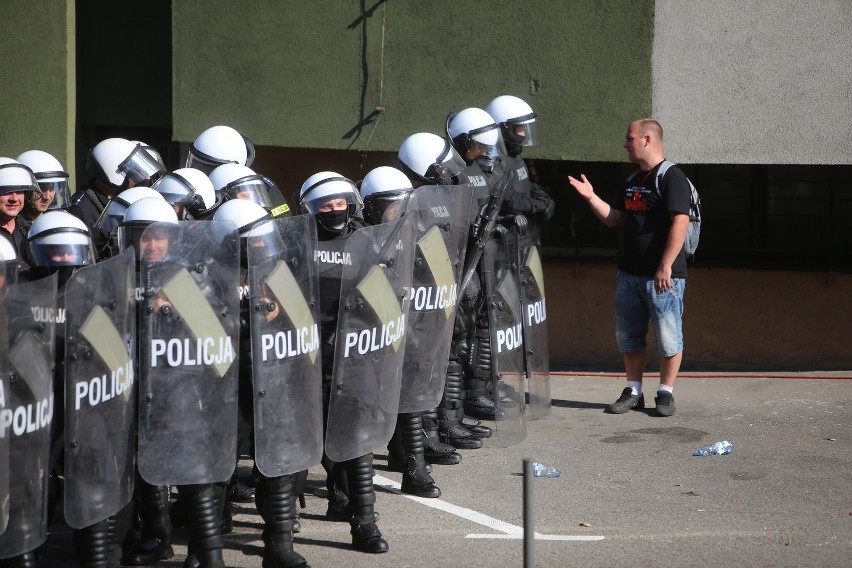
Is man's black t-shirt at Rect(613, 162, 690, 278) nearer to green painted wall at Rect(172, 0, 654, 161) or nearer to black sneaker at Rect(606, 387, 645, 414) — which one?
black sneaker at Rect(606, 387, 645, 414)

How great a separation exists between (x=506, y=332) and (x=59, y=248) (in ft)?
9.89

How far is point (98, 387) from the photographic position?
440 centimetres

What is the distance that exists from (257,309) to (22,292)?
0.98 meters

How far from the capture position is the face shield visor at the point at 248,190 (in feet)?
21.2

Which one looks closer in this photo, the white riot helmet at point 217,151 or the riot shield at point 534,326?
the riot shield at point 534,326

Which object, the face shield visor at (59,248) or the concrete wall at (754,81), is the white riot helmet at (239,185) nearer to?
the face shield visor at (59,248)

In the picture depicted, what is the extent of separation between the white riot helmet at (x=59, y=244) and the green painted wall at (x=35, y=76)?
17.3 ft

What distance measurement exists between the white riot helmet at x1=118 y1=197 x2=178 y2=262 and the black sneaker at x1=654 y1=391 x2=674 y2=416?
4.19 metres

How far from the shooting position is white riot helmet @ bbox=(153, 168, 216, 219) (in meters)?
6.01

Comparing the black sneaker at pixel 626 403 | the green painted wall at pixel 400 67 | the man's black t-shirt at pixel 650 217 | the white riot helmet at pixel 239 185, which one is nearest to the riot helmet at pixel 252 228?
the white riot helmet at pixel 239 185

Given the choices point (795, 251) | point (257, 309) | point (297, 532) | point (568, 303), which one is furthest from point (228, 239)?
point (795, 251)

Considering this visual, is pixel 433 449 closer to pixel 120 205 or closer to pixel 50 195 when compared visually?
pixel 120 205

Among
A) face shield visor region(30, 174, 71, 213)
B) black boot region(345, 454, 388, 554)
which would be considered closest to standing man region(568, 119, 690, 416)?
black boot region(345, 454, 388, 554)

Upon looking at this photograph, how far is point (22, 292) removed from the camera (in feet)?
13.4
